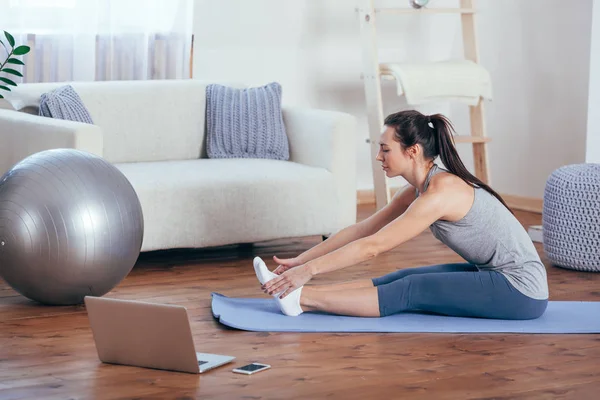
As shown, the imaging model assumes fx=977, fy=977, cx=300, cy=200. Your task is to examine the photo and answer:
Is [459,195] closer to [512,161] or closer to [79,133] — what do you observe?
[79,133]

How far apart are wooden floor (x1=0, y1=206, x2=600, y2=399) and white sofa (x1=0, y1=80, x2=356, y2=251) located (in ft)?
1.78

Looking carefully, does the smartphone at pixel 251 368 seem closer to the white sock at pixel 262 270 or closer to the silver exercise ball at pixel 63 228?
the white sock at pixel 262 270

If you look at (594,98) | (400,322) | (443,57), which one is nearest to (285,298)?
(400,322)

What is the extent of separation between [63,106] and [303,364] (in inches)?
73.5

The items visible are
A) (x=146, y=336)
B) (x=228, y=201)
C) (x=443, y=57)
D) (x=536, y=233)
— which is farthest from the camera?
(x=443, y=57)

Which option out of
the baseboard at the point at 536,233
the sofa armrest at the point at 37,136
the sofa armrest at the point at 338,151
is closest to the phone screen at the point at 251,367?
the sofa armrest at the point at 37,136

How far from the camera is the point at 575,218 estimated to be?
150 inches

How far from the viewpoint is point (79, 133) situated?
3.46m

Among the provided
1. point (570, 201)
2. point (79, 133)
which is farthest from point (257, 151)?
point (570, 201)

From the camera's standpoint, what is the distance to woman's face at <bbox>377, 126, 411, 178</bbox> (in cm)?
299

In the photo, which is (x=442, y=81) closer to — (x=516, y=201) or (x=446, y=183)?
(x=516, y=201)

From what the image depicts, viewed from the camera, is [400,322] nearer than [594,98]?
Yes

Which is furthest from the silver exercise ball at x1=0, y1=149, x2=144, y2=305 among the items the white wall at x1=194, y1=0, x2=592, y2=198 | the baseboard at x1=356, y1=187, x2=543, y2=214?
the baseboard at x1=356, y1=187, x2=543, y2=214

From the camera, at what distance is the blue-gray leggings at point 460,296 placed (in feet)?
9.76
